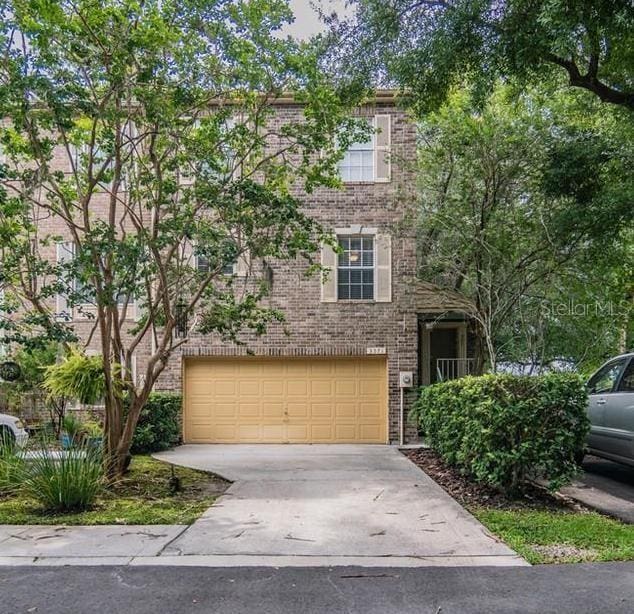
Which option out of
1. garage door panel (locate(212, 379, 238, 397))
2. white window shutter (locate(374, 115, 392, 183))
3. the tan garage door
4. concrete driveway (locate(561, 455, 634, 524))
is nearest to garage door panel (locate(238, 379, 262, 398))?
the tan garage door

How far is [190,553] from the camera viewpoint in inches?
201

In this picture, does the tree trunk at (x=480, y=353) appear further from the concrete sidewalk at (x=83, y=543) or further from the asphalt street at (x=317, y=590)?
the concrete sidewalk at (x=83, y=543)

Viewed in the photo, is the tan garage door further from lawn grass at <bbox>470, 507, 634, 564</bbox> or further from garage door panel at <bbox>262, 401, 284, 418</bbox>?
lawn grass at <bbox>470, 507, 634, 564</bbox>

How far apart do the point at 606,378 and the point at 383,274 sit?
19.2 feet

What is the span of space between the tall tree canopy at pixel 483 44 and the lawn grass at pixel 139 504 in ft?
20.2

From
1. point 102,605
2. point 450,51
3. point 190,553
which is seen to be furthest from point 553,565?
point 450,51

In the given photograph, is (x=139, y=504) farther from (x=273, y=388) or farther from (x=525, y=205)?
(x=525, y=205)

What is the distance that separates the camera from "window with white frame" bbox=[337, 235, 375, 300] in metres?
13.9

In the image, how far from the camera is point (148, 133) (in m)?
7.64

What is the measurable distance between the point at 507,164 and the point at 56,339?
797 cm

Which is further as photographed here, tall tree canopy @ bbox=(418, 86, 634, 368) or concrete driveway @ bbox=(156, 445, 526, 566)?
tall tree canopy @ bbox=(418, 86, 634, 368)

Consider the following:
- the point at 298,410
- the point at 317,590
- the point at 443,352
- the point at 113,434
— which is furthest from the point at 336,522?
the point at 443,352

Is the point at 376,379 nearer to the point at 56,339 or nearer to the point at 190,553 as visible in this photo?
the point at 56,339

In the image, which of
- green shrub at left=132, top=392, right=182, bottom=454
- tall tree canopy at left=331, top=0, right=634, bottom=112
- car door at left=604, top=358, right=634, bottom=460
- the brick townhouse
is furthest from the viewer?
the brick townhouse
